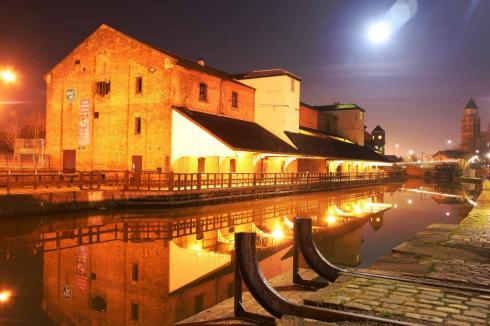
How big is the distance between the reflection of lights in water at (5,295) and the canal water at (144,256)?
7 centimetres

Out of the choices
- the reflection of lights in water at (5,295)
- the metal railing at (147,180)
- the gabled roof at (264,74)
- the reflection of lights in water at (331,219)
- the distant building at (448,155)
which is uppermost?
the gabled roof at (264,74)

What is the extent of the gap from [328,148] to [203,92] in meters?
19.5

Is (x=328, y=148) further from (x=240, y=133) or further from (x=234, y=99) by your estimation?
(x=240, y=133)

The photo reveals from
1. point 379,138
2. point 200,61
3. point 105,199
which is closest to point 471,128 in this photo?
point 379,138

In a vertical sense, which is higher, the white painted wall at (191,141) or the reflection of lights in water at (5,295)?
the white painted wall at (191,141)

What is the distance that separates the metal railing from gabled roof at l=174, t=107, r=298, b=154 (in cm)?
211

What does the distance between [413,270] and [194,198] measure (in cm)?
1744

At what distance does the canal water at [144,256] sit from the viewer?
22.6ft

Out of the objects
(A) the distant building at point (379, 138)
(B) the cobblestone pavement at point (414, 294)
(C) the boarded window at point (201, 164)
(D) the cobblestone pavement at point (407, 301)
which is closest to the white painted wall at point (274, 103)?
(C) the boarded window at point (201, 164)

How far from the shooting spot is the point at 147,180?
896 inches

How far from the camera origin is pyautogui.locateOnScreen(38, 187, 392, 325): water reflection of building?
22.7ft

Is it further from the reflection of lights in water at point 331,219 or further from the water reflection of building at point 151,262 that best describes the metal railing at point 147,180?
the reflection of lights in water at point 331,219

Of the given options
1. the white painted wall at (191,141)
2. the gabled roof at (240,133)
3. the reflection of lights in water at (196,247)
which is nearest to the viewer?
the reflection of lights in water at (196,247)

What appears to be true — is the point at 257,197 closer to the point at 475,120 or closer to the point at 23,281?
the point at 23,281
